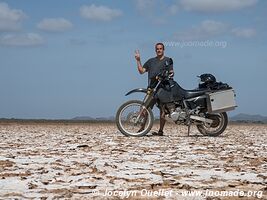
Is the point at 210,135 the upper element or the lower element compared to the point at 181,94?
lower

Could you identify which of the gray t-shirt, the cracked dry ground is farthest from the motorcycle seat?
the cracked dry ground

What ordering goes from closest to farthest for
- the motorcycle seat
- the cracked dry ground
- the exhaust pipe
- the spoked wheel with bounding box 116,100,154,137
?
the cracked dry ground < the spoked wheel with bounding box 116,100,154,137 < the exhaust pipe < the motorcycle seat

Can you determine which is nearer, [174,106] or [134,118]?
[134,118]

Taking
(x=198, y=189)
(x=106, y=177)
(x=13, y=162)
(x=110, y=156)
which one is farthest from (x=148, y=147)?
(x=198, y=189)

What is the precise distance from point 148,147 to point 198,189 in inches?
181

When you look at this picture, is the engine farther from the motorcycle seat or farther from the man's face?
the man's face

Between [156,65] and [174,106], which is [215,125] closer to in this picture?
[174,106]

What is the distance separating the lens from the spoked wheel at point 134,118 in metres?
12.7

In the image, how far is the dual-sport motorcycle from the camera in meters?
12.7

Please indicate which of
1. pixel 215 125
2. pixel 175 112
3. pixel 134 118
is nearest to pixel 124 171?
pixel 134 118

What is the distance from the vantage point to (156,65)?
12.8m

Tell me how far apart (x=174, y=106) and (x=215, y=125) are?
116 cm

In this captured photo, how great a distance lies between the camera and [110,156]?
783 centimetres

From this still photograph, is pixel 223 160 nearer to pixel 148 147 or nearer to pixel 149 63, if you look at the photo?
pixel 148 147
